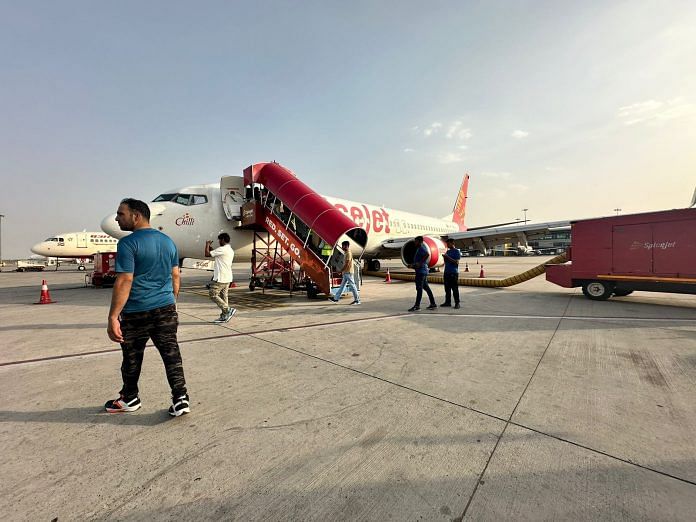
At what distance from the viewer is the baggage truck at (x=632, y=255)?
7035 millimetres

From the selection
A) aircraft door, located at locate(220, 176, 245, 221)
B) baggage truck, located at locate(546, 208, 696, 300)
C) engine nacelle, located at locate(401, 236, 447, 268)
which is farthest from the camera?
engine nacelle, located at locate(401, 236, 447, 268)

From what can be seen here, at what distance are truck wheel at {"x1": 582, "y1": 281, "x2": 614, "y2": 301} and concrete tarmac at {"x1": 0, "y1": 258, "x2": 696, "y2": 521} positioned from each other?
145 inches

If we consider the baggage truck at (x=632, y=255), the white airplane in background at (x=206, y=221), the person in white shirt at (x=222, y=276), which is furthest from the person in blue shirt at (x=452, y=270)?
the person in white shirt at (x=222, y=276)

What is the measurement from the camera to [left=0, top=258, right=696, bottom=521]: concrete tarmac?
164 cm

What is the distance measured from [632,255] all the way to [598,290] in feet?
3.90

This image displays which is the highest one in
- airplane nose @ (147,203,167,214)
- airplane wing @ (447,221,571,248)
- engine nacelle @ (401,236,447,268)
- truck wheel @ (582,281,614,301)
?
airplane nose @ (147,203,167,214)

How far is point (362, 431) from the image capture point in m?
2.30

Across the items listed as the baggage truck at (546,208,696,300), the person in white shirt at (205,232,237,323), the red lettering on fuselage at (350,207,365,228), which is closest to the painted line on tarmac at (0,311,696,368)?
the person in white shirt at (205,232,237,323)

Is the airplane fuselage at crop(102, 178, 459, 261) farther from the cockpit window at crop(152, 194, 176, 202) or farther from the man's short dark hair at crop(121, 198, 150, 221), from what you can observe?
the man's short dark hair at crop(121, 198, 150, 221)

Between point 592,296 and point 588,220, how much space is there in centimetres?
206

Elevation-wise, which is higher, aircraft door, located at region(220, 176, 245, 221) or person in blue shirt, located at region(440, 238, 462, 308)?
aircraft door, located at region(220, 176, 245, 221)

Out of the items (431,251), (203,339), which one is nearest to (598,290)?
(431,251)

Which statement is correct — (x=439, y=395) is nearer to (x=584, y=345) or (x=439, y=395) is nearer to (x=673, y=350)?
(x=584, y=345)

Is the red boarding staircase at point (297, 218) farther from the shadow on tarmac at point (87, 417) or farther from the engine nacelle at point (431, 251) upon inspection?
the shadow on tarmac at point (87, 417)
